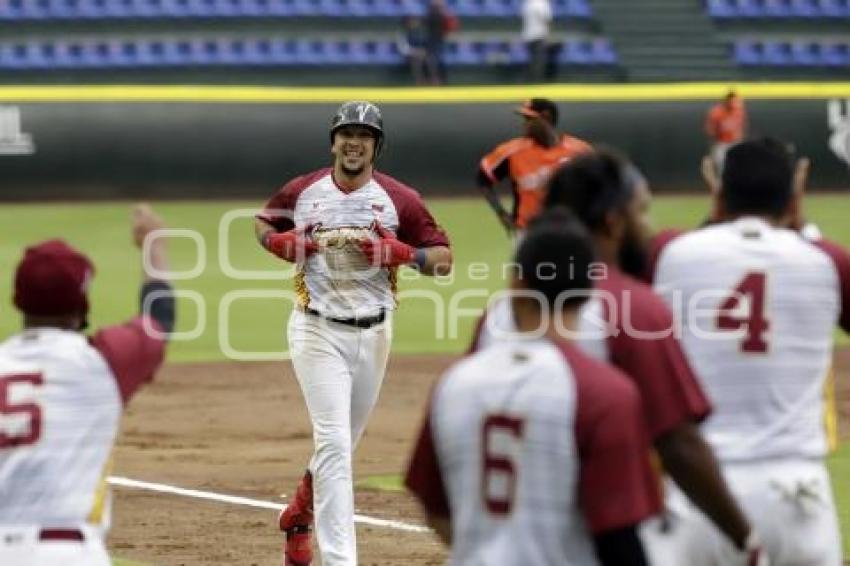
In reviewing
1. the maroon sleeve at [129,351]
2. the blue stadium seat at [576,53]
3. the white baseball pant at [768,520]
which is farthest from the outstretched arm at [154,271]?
the blue stadium seat at [576,53]

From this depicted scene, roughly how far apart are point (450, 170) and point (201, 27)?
754 cm

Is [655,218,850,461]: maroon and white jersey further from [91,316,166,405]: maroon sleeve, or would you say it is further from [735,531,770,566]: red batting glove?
[91,316,166,405]: maroon sleeve

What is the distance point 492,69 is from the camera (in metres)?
34.0

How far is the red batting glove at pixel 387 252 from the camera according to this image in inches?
385

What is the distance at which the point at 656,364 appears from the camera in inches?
216

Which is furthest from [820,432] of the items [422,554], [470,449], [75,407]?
[422,554]

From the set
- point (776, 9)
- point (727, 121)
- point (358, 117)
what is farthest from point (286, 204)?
point (776, 9)

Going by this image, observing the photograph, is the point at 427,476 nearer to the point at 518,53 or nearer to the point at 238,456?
the point at 238,456

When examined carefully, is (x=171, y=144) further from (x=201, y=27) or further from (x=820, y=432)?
(x=820, y=432)

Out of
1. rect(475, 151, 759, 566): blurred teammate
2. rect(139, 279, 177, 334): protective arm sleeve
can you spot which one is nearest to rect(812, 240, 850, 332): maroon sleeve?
rect(475, 151, 759, 566): blurred teammate

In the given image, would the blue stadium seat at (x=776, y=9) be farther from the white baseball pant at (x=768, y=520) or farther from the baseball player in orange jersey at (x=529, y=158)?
the white baseball pant at (x=768, y=520)

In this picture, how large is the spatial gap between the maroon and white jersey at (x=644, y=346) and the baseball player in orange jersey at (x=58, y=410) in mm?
1142

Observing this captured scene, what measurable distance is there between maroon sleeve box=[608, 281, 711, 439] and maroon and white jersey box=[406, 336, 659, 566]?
0.22m

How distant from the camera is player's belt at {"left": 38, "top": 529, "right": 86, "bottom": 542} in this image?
587 centimetres
